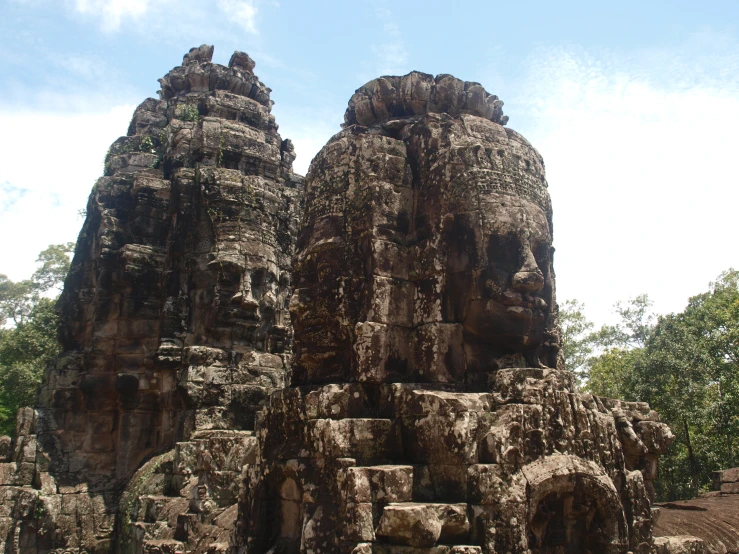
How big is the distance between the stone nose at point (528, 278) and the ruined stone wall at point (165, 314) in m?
5.14

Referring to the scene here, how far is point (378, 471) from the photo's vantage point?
4820 millimetres

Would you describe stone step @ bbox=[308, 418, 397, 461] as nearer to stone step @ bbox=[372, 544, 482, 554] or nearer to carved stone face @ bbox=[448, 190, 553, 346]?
stone step @ bbox=[372, 544, 482, 554]

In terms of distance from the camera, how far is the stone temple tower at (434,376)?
4.79 meters

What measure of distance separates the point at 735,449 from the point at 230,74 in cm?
1671

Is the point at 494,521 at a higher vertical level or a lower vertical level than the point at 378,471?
lower

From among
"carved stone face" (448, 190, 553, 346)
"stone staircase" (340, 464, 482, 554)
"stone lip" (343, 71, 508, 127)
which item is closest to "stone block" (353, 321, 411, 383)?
"carved stone face" (448, 190, 553, 346)

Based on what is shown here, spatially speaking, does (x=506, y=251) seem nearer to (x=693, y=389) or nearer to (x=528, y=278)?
(x=528, y=278)

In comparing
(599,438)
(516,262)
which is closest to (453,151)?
(516,262)

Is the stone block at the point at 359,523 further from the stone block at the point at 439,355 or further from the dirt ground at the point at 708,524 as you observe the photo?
the dirt ground at the point at 708,524

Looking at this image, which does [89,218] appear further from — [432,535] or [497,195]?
[432,535]

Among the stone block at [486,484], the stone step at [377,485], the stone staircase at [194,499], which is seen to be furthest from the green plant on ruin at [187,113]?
the stone block at [486,484]

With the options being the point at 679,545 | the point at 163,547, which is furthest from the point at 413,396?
the point at 163,547

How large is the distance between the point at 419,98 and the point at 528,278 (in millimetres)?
2436

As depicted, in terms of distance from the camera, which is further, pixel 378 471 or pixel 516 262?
pixel 516 262
